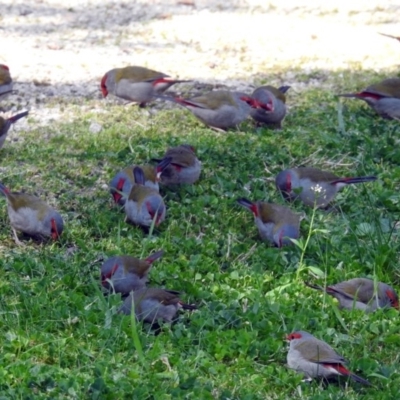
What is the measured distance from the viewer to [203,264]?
7.03 metres

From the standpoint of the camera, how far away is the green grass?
5504 mm

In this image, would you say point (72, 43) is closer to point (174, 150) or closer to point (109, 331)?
point (174, 150)

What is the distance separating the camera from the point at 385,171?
28.8 feet

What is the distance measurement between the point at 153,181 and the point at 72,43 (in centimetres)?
454

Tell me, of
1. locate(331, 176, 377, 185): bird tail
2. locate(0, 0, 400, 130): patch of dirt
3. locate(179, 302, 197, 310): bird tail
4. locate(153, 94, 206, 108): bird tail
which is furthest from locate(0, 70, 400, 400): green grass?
locate(0, 0, 400, 130): patch of dirt

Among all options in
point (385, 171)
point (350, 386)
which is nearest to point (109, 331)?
point (350, 386)

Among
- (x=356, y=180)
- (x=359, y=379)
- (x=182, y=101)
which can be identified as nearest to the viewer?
(x=359, y=379)

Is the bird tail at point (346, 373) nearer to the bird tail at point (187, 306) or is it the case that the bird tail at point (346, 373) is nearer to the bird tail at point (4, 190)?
the bird tail at point (187, 306)

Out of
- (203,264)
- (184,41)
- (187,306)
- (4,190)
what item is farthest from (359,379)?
(184,41)

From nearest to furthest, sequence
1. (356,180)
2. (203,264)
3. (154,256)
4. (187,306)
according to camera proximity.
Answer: (187,306), (154,256), (203,264), (356,180)

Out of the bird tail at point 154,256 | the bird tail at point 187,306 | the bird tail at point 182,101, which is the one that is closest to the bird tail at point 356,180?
the bird tail at point 154,256

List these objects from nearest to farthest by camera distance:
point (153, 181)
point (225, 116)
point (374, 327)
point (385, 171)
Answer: point (374, 327), point (153, 181), point (385, 171), point (225, 116)

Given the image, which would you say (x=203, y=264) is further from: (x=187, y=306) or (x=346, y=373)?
(x=346, y=373)

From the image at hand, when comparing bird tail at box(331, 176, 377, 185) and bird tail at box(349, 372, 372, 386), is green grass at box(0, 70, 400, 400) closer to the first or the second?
bird tail at box(349, 372, 372, 386)
